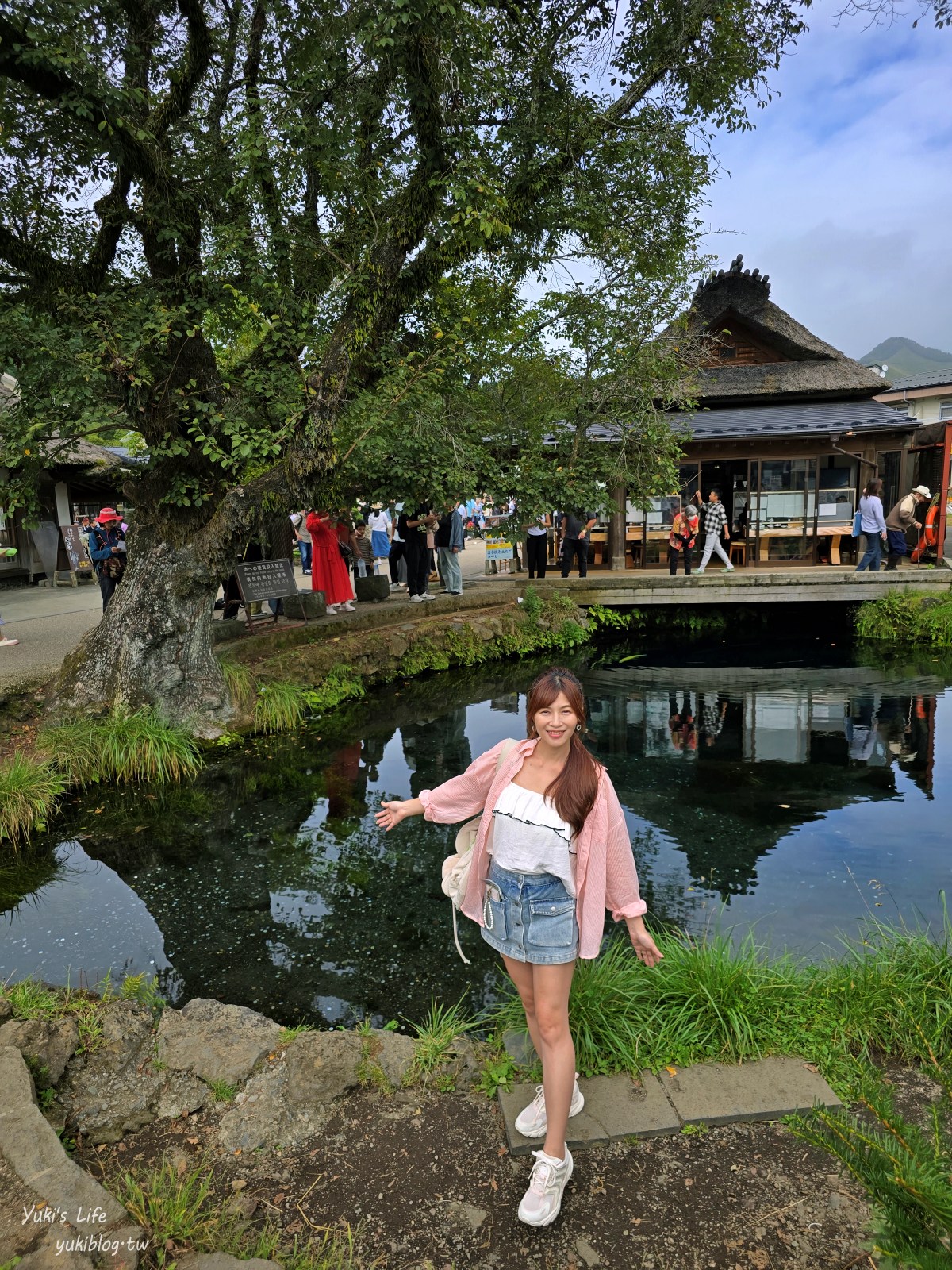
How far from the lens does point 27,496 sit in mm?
6977

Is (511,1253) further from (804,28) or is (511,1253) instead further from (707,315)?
(707,315)

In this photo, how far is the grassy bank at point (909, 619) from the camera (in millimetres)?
11906

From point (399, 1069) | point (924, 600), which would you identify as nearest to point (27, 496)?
point (399, 1069)

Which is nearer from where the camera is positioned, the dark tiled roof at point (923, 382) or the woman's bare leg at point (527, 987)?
the woman's bare leg at point (527, 987)

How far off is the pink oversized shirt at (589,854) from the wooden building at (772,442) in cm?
1324

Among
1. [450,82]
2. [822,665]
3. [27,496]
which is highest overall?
[450,82]

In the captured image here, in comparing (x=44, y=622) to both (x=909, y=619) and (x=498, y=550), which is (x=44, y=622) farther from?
(x=909, y=619)

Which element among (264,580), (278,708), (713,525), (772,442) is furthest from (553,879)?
(772,442)

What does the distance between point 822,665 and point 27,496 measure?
10.4 m

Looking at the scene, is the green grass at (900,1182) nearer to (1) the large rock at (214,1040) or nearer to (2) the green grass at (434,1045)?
(2) the green grass at (434,1045)

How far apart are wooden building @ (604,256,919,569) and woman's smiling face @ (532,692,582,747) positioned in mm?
13358

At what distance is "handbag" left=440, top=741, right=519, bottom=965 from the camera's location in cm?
252

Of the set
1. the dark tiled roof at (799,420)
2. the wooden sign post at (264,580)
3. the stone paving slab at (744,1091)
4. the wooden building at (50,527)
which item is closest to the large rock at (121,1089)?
the stone paving slab at (744,1091)

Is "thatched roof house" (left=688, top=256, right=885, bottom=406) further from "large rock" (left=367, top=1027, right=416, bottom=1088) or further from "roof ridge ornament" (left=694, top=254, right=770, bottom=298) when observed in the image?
"large rock" (left=367, top=1027, right=416, bottom=1088)
